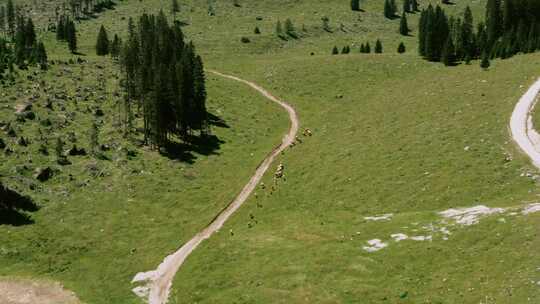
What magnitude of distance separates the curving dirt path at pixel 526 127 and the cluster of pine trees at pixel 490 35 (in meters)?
36.8

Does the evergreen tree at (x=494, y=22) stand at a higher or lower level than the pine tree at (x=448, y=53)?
higher

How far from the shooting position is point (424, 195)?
2157 inches

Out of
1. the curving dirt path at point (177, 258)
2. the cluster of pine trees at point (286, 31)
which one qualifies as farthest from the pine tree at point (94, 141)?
the cluster of pine trees at point (286, 31)

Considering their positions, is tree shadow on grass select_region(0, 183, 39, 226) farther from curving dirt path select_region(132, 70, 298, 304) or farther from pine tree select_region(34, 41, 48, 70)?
pine tree select_region(34, 41, 48, 70)

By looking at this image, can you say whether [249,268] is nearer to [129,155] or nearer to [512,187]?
[512,187]

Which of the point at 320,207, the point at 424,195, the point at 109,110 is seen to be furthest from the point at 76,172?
the point at 424,195

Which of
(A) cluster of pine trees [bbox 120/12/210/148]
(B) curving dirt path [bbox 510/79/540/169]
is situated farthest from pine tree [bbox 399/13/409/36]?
(B) curving dirt path [bbox 510/79/540/169]

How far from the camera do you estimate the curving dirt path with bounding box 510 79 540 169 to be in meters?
57.0

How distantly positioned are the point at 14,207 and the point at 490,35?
111m

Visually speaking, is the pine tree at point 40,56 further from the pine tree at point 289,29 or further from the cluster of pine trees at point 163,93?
the pine tree at point 289,29

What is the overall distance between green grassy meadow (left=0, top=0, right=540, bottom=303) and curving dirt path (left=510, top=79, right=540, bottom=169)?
115cm

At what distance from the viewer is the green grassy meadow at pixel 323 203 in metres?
39.2

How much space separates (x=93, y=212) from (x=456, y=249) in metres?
43.8

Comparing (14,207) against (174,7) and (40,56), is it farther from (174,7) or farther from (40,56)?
(174,7)
